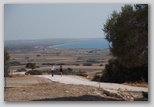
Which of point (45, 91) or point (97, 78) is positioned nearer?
point (45, 91)

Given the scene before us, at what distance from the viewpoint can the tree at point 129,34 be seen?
1342 cm

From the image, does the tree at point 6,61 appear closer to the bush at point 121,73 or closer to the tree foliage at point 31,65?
the tree foliage at point 31,65

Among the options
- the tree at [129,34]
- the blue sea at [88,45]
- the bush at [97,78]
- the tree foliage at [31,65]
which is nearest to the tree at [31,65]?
the tree foliage at [31,65]

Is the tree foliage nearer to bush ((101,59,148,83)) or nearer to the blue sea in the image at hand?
the blue sea

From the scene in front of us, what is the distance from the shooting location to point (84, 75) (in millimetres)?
14188

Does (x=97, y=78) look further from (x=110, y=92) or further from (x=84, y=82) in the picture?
(x=84, y=82)

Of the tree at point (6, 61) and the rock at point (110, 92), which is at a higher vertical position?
the tree at point (6, 61)

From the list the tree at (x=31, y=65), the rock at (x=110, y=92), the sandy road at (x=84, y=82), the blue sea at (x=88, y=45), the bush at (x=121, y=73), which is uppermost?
the blue sea at (x=88, y=45)

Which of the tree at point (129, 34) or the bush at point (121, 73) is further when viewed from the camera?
the bush at point (121, 73)

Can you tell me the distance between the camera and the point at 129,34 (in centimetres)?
1350

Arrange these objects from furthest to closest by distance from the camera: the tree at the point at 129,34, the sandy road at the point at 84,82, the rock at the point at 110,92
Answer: the sandy road at the point at 84,82 → the rock at the point at 110,92 → the tree at the point at 129,34

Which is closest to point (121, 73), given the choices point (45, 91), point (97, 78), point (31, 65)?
point (97, 78)

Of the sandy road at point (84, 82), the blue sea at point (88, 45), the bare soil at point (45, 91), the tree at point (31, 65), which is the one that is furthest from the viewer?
the sandy road at point (84, 82)

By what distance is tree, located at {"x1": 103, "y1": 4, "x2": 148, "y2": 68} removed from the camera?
44.0 ft
